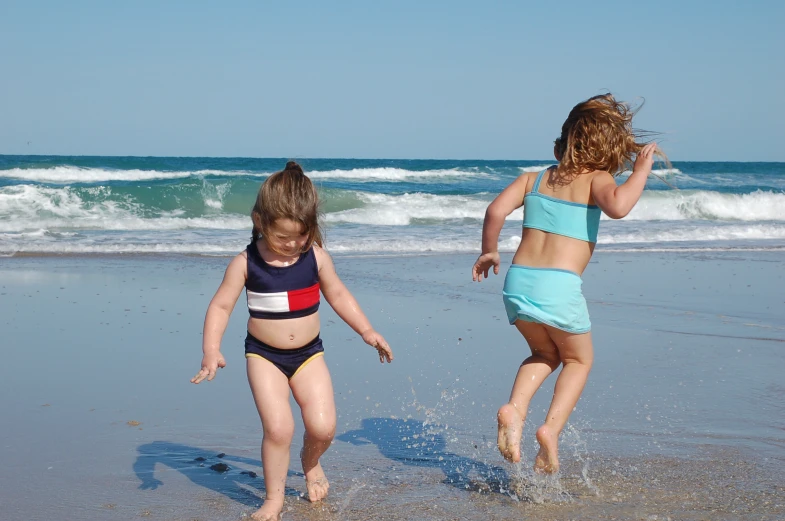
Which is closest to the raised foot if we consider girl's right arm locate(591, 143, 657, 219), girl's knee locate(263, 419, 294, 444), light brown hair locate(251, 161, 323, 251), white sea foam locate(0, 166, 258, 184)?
girl's knee locate(263, 419, 294, 444)

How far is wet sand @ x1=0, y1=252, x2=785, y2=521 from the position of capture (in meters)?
3.01

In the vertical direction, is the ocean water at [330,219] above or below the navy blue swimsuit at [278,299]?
below

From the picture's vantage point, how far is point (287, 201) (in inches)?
115

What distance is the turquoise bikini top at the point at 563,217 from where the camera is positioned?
3.15 metres

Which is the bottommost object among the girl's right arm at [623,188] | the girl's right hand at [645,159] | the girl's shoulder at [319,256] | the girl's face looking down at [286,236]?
the girl's shoulder at [319,256]

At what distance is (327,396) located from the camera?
2.99 metres

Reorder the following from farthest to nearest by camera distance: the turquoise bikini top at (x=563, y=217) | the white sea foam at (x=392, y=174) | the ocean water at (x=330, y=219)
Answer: the white sea foam at (x=392, y=174) → the ocean water at (x=330, y=219) → the turquoise bikini top at (x=563, y=217)

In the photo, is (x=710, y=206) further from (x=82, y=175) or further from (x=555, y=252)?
(x=82, y=175)

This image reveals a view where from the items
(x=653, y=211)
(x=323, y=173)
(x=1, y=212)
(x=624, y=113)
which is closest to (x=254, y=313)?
(x=624, y=113)

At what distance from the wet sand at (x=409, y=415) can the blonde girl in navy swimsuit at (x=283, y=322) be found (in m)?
0.23

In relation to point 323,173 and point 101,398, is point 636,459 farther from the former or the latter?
point 323,173

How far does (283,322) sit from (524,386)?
944 mm

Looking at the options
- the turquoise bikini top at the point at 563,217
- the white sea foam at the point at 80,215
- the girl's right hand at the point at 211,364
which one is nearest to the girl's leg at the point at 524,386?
the turquoise bikini top at the point at 563,217

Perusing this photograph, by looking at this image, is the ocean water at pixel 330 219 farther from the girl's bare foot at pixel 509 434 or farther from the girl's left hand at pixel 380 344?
the girl's bare foot at pixel 509 434
